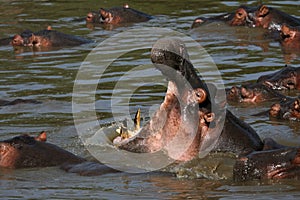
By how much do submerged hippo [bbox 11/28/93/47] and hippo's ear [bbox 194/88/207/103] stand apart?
694cm

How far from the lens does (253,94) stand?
406 inches

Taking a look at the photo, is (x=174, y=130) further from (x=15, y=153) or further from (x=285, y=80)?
(x=285, y=80)

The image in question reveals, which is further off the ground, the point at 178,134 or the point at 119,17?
the point at 178,134

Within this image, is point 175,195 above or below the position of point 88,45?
above

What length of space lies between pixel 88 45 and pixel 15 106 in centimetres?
405

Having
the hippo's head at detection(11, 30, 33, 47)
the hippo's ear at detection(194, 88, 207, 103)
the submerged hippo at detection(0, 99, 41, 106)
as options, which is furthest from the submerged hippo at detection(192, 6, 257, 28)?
the hippo's ear at detection(194, 88, 207, 103)

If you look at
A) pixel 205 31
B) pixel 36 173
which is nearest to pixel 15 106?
pixel 36 173

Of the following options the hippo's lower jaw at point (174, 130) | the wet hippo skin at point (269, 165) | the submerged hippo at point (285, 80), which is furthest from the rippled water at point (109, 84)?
the submerged hippo at point (285, 80)

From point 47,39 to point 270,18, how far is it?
143 inches

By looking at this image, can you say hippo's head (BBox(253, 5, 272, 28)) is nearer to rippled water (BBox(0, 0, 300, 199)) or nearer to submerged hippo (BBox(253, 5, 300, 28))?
submerged hippo (BBox(253, 5, 300, 28))

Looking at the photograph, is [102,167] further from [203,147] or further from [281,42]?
[281,42]

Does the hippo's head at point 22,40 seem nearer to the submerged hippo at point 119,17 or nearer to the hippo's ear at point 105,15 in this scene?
the hippo's ear at point 105,15

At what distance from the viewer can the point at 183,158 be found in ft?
24.7

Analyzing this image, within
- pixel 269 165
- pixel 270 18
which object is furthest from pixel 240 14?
pixel 269 165
